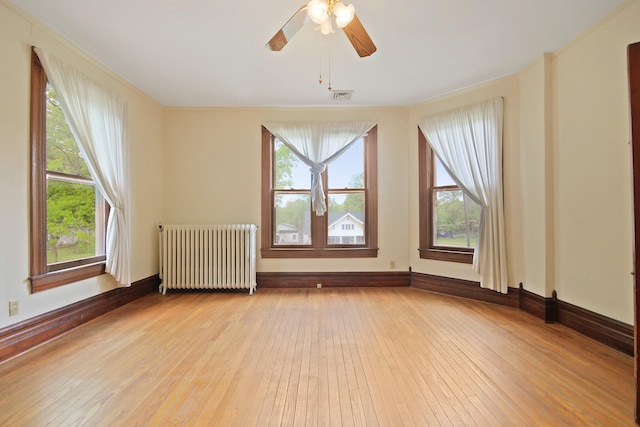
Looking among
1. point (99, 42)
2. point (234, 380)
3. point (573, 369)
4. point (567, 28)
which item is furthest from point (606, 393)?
point (99, 42)

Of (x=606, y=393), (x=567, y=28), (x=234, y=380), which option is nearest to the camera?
(x=606, y=393)

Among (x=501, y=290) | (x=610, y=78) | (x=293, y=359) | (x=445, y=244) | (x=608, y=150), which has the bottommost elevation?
(x=293, y=359)

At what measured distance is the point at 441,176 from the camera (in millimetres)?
4094

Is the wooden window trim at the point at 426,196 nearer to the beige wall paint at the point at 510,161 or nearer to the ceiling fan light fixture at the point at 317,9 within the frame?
the beige wall paint at the point at 510,161

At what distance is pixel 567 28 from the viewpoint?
100 inches

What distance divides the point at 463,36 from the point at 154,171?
407 centimetres

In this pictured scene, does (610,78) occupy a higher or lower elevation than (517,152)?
higher

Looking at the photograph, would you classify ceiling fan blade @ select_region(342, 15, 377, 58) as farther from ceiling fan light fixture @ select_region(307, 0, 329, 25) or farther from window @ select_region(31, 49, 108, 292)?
window @ select_region(31, 49, 108, 292)

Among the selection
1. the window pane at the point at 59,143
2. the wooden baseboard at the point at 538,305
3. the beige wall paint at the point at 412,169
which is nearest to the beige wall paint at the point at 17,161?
the beige wall paint at the point at 412,169

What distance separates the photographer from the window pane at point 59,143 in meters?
2.62

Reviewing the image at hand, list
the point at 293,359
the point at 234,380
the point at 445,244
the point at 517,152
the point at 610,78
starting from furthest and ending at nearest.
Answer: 1. the point at 445,244
2. the point at 517,152
3. the point at 610,78
4. the point at 293,359
5. the point at 234,380

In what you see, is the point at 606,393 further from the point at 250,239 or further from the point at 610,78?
the point at 250,239

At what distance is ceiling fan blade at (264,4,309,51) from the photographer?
1917mm

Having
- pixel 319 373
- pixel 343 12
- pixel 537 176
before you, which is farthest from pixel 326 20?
pixel 537 176
